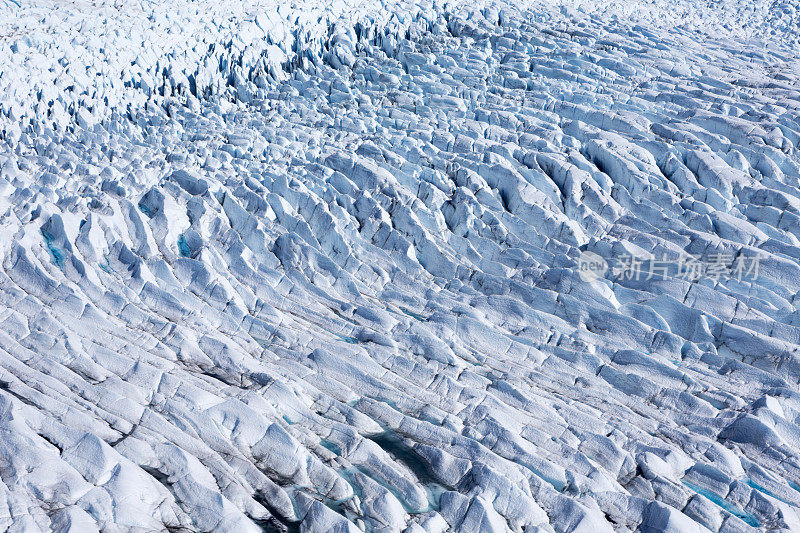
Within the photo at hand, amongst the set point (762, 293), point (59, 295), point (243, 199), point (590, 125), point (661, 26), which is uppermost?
point (661, 26)

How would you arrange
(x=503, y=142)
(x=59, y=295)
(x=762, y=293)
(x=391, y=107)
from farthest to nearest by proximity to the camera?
(x=391, y=107), (x=503, y=142), (x=762, y=293), (x=59, y=295)

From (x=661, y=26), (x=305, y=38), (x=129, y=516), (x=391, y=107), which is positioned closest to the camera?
(x=129, y=516)

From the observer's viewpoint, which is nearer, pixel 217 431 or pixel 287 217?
pixel 217 431

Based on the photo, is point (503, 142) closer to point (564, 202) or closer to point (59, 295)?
point (564, 202)

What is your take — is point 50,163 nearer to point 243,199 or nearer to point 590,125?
point 243,199

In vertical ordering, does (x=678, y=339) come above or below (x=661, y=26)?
below

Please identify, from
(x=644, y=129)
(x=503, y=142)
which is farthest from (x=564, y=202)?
(x=644, y=129)

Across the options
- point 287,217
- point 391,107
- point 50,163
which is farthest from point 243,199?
point 391,107
